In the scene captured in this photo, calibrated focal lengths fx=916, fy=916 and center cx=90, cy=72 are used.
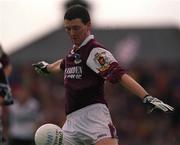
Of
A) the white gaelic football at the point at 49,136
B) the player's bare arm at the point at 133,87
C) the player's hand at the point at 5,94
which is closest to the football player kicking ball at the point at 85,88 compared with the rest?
the white gaelic football at the point at 49,136

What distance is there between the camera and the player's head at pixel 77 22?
10758 millimetres

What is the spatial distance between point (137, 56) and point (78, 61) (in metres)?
16.1

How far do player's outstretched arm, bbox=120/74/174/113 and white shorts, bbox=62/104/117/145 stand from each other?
2.07ft

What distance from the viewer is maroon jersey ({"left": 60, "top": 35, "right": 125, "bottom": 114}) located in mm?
10602

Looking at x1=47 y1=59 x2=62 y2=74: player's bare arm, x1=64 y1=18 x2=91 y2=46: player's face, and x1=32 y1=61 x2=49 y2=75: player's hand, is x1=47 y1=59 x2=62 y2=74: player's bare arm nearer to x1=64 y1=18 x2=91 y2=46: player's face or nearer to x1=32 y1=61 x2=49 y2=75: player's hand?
x1=32 y1=61 x2=49 y2=75: player's hand

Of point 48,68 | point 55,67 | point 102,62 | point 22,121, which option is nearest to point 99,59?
point 102,62

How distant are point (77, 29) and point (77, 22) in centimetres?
8

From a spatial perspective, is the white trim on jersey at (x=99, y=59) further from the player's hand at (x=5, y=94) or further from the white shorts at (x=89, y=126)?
the player's hand at (x=5, y=94)

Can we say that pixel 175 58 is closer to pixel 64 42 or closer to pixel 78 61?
pixel 64 42

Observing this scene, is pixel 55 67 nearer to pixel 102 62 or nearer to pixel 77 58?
pixel 77 58

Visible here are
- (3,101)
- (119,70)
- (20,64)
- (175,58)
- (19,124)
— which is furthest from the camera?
(20,64)

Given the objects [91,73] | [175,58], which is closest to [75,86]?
[91,73]

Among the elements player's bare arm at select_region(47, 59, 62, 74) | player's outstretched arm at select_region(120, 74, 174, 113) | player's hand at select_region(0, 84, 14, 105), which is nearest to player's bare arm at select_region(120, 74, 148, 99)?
player's outstretched arm at select_region(120, 74, 174, 113)

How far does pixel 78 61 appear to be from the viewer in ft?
A: 35.6
